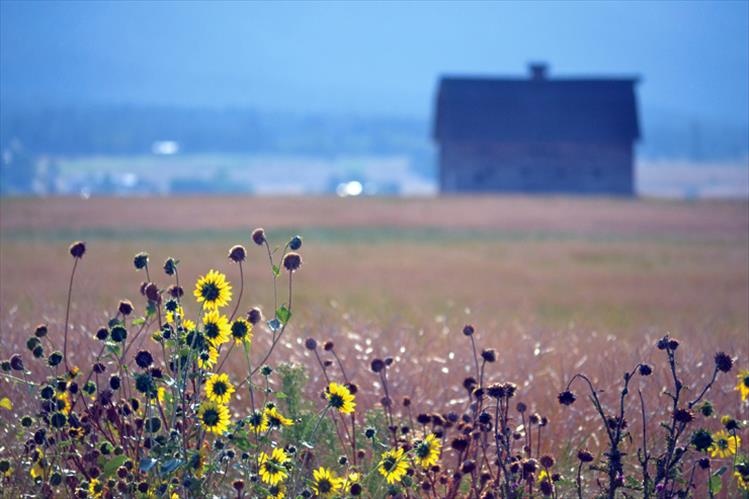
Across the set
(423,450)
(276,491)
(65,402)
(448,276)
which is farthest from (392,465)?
(448,276)

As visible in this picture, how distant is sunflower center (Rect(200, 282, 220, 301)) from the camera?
3008 millimetres

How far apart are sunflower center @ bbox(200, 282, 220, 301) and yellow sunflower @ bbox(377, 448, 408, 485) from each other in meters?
0.69

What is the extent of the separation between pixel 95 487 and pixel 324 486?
0.75 meters

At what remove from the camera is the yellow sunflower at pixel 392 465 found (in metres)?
3.06

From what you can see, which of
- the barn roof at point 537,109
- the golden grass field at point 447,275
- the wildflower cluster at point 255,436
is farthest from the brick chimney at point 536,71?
the wildflower cluster at point 255,436

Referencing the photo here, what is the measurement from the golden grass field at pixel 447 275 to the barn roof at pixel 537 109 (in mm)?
12990

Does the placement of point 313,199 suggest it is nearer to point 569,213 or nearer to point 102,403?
point 569,213

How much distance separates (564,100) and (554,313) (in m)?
29.5

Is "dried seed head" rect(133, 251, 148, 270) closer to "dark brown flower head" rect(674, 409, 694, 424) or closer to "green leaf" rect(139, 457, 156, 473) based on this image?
"green leaf" rect(139, 457, 156, 473)

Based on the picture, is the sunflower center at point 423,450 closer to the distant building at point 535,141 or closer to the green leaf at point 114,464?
the green leaf at point 114,464

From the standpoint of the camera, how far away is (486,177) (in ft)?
122

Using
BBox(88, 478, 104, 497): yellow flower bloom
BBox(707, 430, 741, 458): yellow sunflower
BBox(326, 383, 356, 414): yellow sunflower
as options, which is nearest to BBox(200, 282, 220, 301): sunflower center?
BBox(326, 383, 356, 414): yellow sunflower

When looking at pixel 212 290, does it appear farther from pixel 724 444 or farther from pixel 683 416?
pixel 724 444

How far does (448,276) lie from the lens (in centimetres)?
1252
